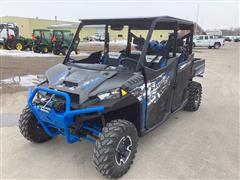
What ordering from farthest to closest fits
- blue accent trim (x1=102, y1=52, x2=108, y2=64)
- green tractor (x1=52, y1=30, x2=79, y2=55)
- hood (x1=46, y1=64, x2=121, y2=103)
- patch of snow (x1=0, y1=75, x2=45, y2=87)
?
green tractor (x1=52, y1=30, x2=79, y2=55) → patch of snow (x1=0, y1=75, x2=45, y2=87) → blue accent trim (x1=102, y1=52, x2=108, y2=64) → hood (x1=46, y1=64, x2=121, y2=103)

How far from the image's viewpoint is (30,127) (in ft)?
12.5

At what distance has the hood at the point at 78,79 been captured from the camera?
3172 mm

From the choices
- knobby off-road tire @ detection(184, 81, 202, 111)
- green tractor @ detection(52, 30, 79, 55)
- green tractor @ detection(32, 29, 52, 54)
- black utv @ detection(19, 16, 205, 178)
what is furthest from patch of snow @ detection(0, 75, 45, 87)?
green tractor @ detection(32, 29, 52, 54)

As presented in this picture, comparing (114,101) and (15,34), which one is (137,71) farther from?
(15,34)

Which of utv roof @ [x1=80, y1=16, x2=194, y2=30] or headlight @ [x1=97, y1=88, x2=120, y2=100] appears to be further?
utv roof @ [x1=80, y1=16, x2=194, y2=30]

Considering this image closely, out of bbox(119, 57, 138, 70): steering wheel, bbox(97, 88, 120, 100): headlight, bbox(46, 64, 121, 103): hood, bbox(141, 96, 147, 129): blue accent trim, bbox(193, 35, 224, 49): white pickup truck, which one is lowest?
bbox(141, 96, 147, 129): blue accent trim

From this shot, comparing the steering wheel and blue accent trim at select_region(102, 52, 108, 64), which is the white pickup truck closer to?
blue accent trim at select_region(102, 52, 108, 64)

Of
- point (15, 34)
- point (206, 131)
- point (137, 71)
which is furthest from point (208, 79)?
point (15, 34)

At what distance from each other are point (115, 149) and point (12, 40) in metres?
19.8

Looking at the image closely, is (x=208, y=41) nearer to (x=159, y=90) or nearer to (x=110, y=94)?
(x=159, y=90)

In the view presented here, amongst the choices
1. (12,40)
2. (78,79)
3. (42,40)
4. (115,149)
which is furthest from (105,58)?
(12,40)

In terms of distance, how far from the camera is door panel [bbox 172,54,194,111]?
464cm

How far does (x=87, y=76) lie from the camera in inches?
136

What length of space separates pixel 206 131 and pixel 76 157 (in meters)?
2.41
